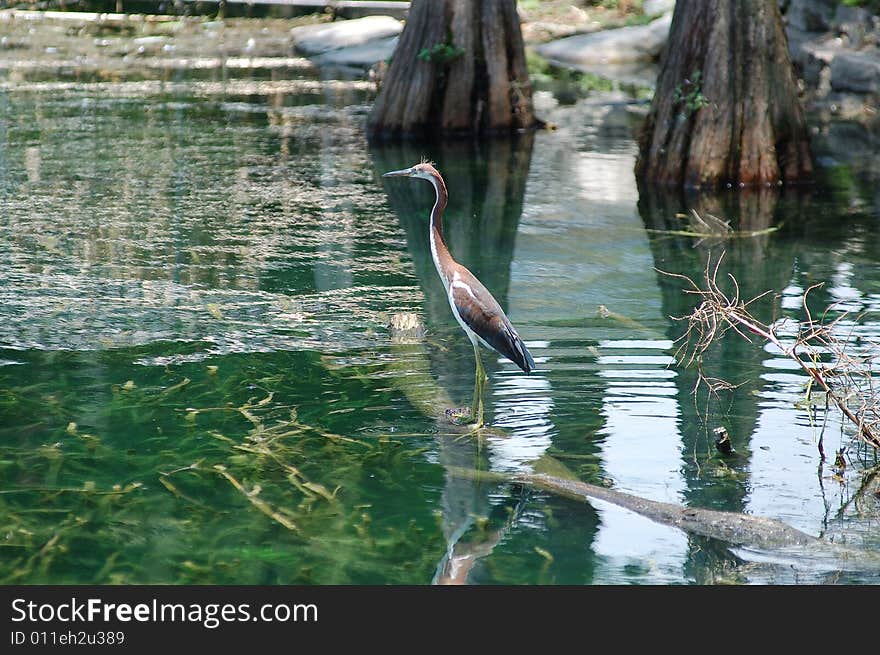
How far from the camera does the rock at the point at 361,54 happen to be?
21.5 m

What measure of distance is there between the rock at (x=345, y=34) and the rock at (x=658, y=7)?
4.87 m

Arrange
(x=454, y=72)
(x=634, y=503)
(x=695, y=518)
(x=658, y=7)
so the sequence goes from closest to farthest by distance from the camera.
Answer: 1. (x=695, y=518)
2. (x=634, y=503)
3. (x=454, y=72)
4. (x=658, y=7)

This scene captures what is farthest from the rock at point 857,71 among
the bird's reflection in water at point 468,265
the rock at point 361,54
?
the rock at point 361,54

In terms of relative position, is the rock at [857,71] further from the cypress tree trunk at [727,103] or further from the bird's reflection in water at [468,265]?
the cypress tree trunk at [727,103]

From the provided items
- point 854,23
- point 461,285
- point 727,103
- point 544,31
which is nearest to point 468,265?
point 461,285

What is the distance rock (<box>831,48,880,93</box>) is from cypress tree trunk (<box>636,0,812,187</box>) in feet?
19.6

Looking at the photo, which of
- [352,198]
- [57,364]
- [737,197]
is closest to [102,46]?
[352,198]

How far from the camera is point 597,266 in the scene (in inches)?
390

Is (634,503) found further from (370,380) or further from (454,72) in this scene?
(454,72)

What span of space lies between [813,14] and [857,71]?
2141 millimetres

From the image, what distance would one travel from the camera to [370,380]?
285 inches

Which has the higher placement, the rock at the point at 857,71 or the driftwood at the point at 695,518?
the rock at the point at 857,71

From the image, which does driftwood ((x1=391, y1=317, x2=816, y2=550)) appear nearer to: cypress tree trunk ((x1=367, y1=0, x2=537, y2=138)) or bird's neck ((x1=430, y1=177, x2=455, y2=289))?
bird's neck ((x1=430, y1=177, x2=455, y2=289))

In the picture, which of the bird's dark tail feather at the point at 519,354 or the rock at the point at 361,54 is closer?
the bird's dark tail feather at the point at 519,354
